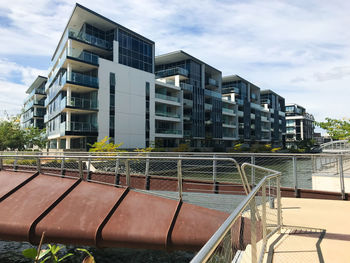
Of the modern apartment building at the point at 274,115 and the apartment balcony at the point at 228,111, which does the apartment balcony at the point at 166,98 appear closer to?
the apartment balcony at the point at 228,111

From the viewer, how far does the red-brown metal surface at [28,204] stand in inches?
310

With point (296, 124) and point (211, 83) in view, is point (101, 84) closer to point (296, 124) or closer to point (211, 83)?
point (211, 83)

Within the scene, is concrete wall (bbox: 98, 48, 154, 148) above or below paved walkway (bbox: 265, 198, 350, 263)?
above

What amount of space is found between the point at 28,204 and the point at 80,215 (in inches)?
86.2

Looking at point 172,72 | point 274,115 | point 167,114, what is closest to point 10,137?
point 167,114

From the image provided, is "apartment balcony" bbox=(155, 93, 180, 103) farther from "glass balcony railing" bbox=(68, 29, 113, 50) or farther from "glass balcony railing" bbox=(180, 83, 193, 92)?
"glass balcony railing" bbox=(68, 29, 113, 50)

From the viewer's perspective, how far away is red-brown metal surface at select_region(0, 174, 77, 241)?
788 cm

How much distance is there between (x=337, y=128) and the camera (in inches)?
672

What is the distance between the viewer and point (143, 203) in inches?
320

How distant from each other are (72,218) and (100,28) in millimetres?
33767

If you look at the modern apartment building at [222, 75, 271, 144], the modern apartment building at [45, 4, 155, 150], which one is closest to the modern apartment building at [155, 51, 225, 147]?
the modern apartment building at [45, 4, 155, 150]

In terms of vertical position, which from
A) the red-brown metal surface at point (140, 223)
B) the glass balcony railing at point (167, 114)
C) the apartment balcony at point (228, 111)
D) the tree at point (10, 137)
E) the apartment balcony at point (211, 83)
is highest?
the apartment balcony at point (211, 83)

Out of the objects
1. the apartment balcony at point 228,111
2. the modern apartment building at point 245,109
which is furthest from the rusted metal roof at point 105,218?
the modern apartment building at point 245,109

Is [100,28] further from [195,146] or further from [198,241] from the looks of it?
[198,241]
